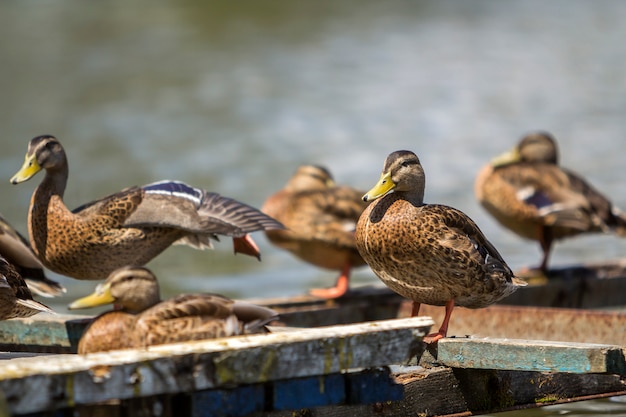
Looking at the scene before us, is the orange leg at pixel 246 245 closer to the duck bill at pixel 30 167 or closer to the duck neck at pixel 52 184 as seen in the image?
the duck neck at pixel 52 184

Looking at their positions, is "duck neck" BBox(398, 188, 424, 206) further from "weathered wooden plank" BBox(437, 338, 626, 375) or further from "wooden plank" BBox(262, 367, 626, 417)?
"wooden plank" BBox(262, 367, 626, 417)

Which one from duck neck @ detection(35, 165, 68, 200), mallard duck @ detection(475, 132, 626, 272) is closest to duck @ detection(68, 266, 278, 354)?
duck neck @ detection(35, 165, 68, 200)

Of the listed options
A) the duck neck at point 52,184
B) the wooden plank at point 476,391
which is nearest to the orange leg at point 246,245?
the duck neck at point 52,184

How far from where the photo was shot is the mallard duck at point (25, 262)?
6.53 meters

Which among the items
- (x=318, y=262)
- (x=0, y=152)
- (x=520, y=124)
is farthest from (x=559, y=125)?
(x=318, y=262)

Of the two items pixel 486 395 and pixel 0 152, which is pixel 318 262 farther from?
pixel 0 152

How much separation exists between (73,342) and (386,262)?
5.50ft

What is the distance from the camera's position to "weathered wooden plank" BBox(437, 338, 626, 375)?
4949 mm

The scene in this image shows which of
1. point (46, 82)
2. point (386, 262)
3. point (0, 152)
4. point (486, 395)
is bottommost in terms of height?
point (486, 395)

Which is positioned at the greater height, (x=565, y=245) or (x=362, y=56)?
(x=362, y=56)

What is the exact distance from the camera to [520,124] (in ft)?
57.4

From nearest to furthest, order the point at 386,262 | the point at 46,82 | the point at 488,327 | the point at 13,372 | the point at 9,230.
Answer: the point at 13,372 < the point at 386,262 < the point at 9,230 < the point at 488,327 < the point at 46,82

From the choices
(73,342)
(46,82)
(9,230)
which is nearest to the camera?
(73,342)

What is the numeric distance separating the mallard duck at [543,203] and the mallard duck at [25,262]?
3727mm
